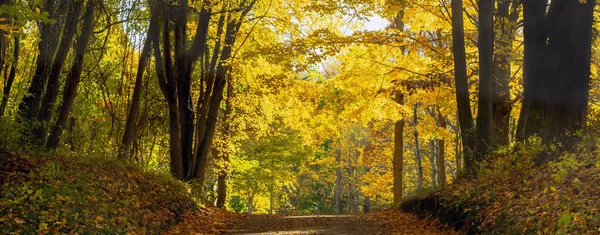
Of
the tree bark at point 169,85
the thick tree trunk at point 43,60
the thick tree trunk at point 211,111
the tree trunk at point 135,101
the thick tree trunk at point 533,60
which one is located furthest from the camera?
the thick tree trunk at point 211,111

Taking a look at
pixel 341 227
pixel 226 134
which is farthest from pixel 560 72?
pixel 226 134

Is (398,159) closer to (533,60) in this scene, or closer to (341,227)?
(341,227)

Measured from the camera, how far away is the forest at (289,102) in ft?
25.1

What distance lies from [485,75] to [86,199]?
821cm

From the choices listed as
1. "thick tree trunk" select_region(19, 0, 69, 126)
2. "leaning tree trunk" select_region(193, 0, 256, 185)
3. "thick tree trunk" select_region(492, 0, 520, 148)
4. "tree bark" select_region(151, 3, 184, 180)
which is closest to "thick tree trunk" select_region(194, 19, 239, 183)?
"leaning tree trunk" select_region(193, 0, 256, 185)

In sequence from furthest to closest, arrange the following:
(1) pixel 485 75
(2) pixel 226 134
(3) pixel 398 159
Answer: (2) pixel 226 134 < (3) pixel 398 159 < (1) pixel 485 75

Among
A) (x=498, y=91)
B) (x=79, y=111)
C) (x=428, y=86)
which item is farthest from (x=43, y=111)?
(x=498, y=91)

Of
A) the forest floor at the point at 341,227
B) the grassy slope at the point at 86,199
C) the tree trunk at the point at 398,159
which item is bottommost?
the forest floor at the point at 341,227

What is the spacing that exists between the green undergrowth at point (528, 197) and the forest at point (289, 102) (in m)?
0.03

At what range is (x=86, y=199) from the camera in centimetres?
818

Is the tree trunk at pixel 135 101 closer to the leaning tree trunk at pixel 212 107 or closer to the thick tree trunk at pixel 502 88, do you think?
the leaning tree trunk at pixel 212 107

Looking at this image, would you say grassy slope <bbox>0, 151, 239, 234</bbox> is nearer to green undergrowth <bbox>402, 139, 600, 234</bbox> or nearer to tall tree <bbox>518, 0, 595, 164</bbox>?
green undergrowth <bbox>402, 139, 600, 234</bbox>

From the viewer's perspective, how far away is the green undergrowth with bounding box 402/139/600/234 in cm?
585

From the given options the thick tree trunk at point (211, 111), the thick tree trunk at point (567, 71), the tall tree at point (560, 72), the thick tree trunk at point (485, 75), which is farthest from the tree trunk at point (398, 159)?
the thick tree trunk at point (567, 71)
